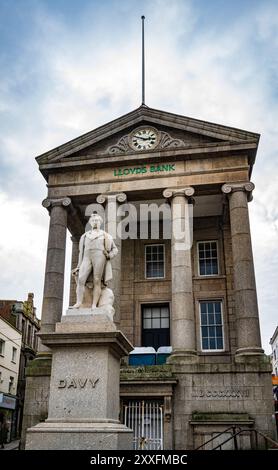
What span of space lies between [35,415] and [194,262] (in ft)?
41.6

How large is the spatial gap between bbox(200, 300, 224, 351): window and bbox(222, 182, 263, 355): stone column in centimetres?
530

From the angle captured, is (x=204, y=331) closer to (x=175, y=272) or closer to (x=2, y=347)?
(x=175, y=272)

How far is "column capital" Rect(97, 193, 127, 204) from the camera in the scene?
79.8ft

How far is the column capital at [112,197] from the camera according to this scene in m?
24.3

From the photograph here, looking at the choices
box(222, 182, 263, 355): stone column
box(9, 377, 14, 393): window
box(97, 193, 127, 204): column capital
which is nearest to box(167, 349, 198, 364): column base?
box(222, 182, 263, 355): stone column

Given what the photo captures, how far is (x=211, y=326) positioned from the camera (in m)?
26.5

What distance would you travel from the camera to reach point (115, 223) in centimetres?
2377

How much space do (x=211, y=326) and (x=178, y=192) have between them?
7898mm

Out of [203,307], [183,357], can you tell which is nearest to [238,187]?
[203,307]

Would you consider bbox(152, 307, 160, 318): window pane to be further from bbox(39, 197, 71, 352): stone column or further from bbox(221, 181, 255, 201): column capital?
bbox(221, 181, 255, 201): column capital

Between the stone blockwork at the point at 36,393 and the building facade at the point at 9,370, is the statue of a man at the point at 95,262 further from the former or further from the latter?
the building facade at the point at 9,370

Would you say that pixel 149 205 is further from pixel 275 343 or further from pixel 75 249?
pixel 275 343

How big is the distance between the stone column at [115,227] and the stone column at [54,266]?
6.74 feet
